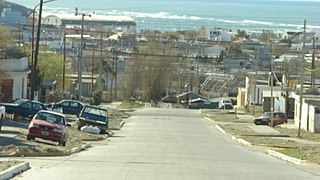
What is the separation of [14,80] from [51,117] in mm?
30164

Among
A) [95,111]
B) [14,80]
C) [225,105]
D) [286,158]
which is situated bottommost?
[225,105]

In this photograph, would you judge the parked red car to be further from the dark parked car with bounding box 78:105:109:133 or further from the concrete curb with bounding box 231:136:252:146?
the concrete curb with bounding box 231:136:252:146

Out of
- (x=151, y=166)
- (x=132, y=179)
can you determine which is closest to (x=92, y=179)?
(x=132, y=179)

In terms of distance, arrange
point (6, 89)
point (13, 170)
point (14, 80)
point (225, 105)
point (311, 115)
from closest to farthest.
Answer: point (13, 170) → point (311, 115) → point (6, 89) → point (14, 80) → point (225, 105)

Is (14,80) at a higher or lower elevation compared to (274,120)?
higher

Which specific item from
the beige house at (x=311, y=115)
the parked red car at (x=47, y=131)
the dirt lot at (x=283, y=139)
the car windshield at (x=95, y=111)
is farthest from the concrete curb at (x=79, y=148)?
the beige house at (x=311, y=115)

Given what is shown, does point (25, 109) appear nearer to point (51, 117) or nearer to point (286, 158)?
point (51, 117)

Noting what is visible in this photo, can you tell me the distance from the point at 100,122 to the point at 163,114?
31.9 m

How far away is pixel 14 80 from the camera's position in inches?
2586

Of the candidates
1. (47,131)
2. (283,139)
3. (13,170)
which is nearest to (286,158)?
(47,131)

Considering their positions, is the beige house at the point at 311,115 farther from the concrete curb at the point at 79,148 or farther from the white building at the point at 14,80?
the concrete curb at the point at 79,148

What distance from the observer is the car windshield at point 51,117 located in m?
36.1

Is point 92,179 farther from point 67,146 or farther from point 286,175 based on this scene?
point 67,146

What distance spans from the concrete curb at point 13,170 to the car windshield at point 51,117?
14218 mm
